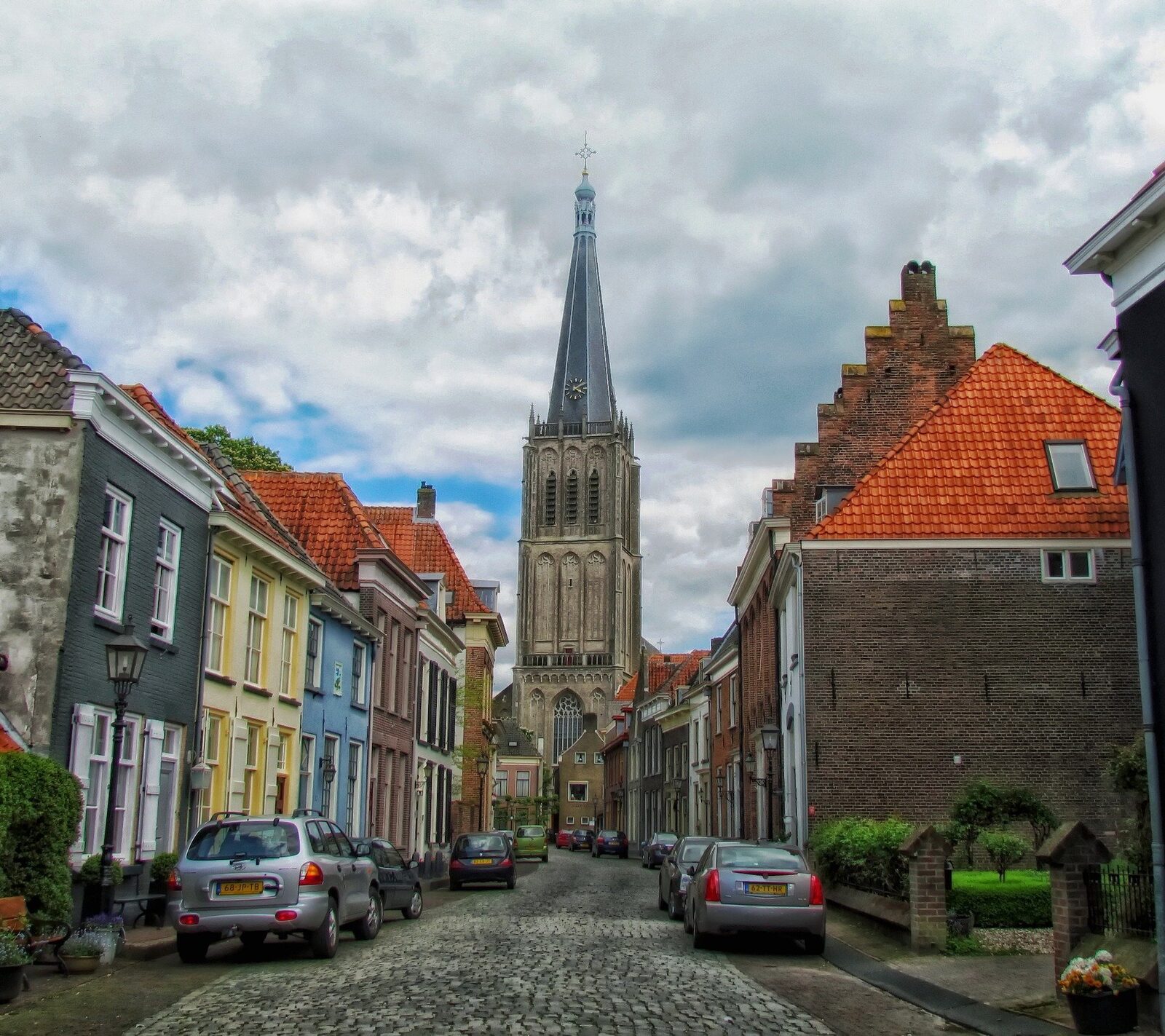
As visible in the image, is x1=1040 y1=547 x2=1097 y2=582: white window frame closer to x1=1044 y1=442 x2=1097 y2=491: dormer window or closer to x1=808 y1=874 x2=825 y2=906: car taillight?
x1=1044 y1=442 x2=1097 y2=491: dormer window

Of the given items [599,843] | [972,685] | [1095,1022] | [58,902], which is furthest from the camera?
[599,843]

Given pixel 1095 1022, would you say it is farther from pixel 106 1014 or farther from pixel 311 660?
pixel 311 660

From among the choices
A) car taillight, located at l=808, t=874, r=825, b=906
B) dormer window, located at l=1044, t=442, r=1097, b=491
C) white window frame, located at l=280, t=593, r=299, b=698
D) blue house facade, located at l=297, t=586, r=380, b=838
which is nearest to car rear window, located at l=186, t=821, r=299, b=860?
car taillight, located at l=808, t=874, r=825, b=906

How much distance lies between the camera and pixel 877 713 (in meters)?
24.2

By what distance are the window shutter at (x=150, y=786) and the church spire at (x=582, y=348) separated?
115 meters

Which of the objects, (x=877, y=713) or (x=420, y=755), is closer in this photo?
(x=877, y=713)

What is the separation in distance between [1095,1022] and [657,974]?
4637 mm

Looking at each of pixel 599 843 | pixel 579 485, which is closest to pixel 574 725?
pixel 579 485

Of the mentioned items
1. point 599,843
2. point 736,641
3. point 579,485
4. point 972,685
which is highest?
point 579,485

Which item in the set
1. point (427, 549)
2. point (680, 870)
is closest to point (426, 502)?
point (427, 549)

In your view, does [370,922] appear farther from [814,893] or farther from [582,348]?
→ [582,348]

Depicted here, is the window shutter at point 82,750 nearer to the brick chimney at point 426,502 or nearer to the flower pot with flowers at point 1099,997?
the flower pot with flowers at point 1099,997

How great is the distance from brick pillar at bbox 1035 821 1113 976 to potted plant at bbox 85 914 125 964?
30.0 feet

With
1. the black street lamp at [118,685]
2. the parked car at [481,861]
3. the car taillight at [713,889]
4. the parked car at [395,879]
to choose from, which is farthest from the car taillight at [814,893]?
the parked car at [481,861]
